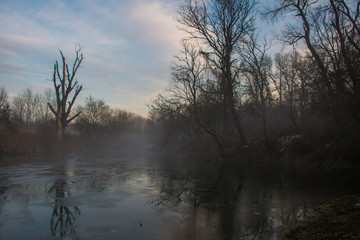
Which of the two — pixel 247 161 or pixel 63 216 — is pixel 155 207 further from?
pixel 247 161

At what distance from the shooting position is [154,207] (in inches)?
395

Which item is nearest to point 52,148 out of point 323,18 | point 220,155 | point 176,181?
point 220,155

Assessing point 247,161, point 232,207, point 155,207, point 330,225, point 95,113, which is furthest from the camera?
point 95,113

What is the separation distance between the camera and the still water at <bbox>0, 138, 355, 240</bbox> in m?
7.30

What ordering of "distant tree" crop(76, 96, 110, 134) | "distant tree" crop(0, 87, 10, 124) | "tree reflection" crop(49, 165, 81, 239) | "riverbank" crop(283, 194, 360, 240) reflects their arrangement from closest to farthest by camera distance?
1. "riverbank" crop(283, 194, 360, 240)
2. "tree reflection" crop(49, 165, 81, 239)
3. "distant tree" crop(0, 87, 10, 124)
4. "distant tree" crop(76, 96, 110, 134)

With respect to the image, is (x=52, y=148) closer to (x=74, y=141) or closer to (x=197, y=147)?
(x=74, y=141)

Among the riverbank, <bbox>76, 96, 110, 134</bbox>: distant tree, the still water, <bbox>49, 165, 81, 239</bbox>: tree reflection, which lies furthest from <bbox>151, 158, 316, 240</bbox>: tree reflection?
<bbox>76, 96, 110, 134</bbox>: distant tree

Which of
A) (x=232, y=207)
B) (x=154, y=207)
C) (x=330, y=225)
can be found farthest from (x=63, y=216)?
(x=330, y=225)

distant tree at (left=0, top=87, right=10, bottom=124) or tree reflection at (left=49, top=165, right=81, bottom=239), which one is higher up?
distant tree at (left=0, top=87, right=10, bottom=124)

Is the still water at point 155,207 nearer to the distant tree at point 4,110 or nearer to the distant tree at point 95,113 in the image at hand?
the distant tree at point 4,110

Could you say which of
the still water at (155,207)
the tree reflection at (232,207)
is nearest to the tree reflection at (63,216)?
the still water at (155,207)

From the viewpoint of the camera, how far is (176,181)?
16188mm

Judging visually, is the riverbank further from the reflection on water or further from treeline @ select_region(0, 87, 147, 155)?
treeline @ select_region(0, 87, 147, 155)

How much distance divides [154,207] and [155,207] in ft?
0.12
